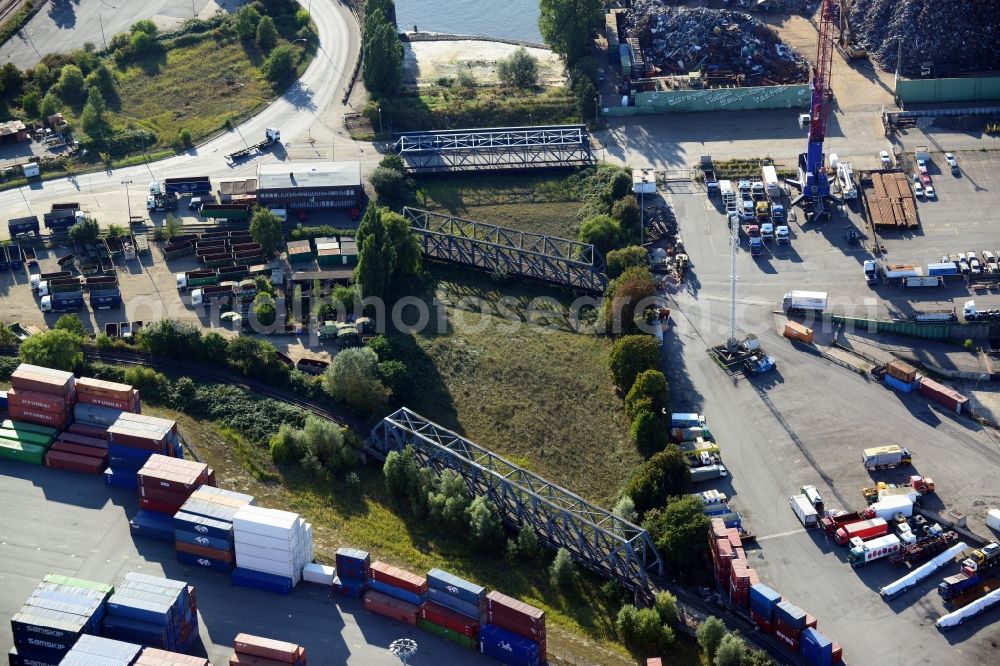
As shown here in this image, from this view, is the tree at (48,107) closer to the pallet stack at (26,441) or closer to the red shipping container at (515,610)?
the pallet stack at (26,441)

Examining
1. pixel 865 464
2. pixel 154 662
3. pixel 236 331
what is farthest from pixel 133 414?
pixel 865 464

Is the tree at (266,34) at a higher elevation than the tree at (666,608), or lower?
higher

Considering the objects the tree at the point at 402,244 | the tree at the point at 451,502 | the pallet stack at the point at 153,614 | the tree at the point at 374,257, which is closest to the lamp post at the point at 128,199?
the tree at the point at 402,244

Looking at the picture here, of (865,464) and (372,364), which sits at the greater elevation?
(372,364)

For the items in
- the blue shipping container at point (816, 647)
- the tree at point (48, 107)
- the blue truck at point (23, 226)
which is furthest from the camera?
the tree at point (48, 107)

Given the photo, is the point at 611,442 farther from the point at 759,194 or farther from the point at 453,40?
the point at 453,40

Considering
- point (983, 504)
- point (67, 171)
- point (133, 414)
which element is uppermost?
point (67, 171)
